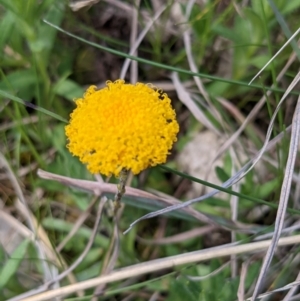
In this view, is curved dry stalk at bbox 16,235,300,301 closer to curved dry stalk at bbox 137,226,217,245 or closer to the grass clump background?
the grass clump background

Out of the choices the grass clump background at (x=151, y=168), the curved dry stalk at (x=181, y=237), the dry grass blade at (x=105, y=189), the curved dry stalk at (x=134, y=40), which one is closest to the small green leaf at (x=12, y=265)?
the grass clump background at (x=151, y=168)

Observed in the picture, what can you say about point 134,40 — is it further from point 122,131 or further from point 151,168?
point 122,131

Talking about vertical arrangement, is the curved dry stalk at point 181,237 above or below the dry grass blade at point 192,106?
below

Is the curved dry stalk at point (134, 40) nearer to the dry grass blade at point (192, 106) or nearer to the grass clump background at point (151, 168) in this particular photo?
the grass clump background at point (151, 168)

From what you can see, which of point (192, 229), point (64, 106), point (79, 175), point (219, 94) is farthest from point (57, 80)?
point (192, 229)

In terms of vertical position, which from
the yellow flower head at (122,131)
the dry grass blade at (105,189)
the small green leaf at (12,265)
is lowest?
the small green leaf at (12,265)

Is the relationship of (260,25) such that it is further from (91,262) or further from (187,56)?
(91,262)

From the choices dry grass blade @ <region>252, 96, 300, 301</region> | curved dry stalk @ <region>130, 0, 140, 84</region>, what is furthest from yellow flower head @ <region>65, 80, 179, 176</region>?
curved dry stalk @ <region>130, 0, 140, 84</region>
